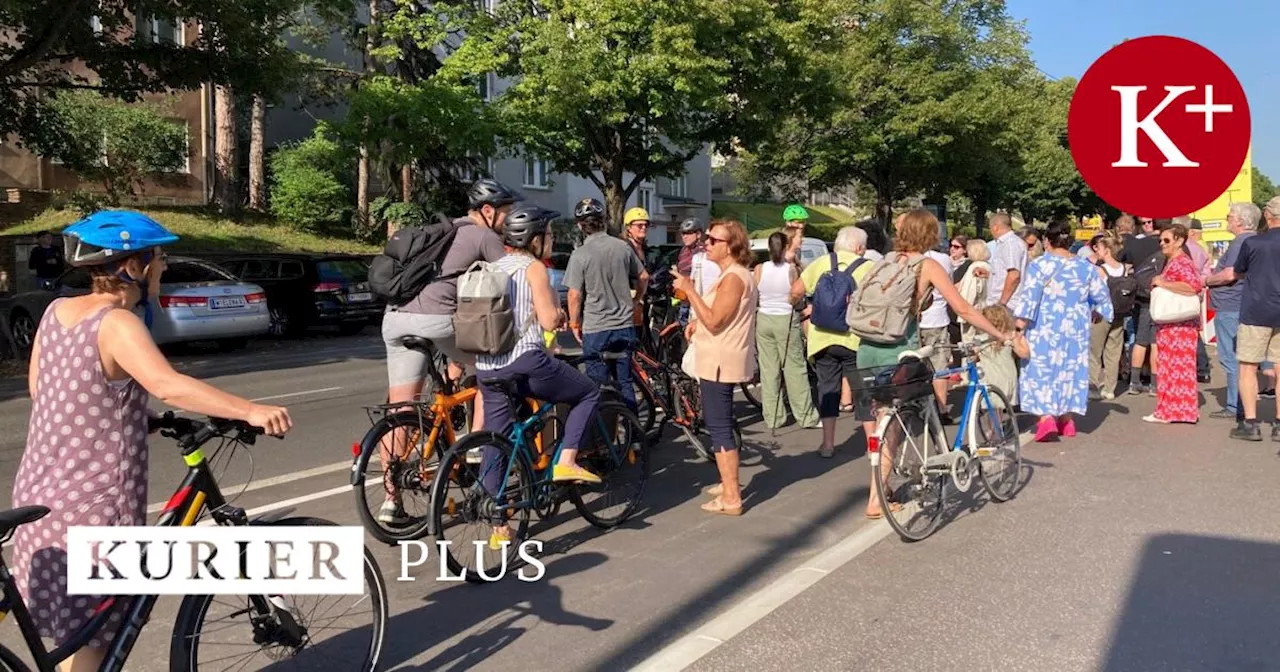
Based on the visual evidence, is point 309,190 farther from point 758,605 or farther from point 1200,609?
point 1200,609

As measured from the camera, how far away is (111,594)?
9.50ft

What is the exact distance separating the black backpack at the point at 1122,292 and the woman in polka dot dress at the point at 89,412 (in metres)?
9.85

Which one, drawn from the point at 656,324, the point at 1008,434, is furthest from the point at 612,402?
the point at 656,324

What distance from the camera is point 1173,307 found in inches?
349

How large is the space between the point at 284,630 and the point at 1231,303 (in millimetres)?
8781

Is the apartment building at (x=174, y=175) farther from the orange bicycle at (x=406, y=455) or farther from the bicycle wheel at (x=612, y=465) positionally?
the bicycle wheel at (x=612, y=465)

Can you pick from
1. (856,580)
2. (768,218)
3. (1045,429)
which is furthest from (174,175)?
(768,218)

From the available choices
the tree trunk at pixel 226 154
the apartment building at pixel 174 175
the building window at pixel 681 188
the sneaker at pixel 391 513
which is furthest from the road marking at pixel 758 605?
the building window at pixel 681 188

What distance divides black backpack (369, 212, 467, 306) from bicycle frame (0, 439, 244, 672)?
250 cm

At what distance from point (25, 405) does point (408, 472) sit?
8133 mm

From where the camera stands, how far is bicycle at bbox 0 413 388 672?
107 inches

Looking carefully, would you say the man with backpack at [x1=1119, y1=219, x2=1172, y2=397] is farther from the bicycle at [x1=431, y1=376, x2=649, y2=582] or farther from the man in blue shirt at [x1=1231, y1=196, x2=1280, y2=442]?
the bicycle at [x1=431, y1=376, x2=649, y2=582]

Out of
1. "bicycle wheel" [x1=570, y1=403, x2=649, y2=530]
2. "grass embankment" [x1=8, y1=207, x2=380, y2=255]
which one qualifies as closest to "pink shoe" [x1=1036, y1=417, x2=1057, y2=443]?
"bicycle wheel" [x1=570, y1=403, x2=649, y2=530]

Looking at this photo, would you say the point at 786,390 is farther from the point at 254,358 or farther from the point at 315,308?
the point at 315,308
